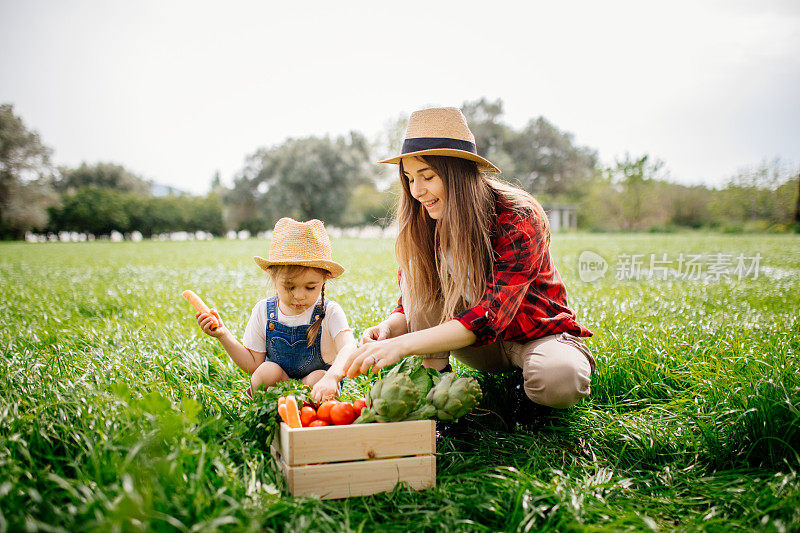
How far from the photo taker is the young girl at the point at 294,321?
274 cm

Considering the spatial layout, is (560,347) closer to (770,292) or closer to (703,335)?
(703,335)

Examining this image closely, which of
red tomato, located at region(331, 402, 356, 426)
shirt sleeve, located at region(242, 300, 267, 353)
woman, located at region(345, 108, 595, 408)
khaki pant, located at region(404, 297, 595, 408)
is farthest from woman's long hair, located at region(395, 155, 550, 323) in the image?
shirt sleeve, located at region(242, 300, 267, 353)

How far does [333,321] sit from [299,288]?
0.86 ft

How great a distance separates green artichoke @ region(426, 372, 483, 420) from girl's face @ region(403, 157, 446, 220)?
32.6 inches

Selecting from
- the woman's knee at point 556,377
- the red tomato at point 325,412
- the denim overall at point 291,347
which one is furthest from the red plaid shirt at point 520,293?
the denim overall at point 291,347

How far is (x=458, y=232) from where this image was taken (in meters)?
2.51

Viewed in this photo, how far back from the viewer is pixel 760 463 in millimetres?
2197

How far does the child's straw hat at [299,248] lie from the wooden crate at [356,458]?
0.92 m

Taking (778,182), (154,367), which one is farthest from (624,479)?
(778,182)

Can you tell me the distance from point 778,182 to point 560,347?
34537 millimetres

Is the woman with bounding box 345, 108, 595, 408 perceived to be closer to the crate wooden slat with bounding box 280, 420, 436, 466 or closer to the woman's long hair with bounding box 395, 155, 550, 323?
the woman's long hair with bounding box 395, 155, 550, 323

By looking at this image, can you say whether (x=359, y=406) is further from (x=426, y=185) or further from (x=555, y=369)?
(x=426, y=185)

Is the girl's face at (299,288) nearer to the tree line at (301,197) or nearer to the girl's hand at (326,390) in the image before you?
the girl's hand at (326,390)

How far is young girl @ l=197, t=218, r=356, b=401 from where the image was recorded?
274 cm
